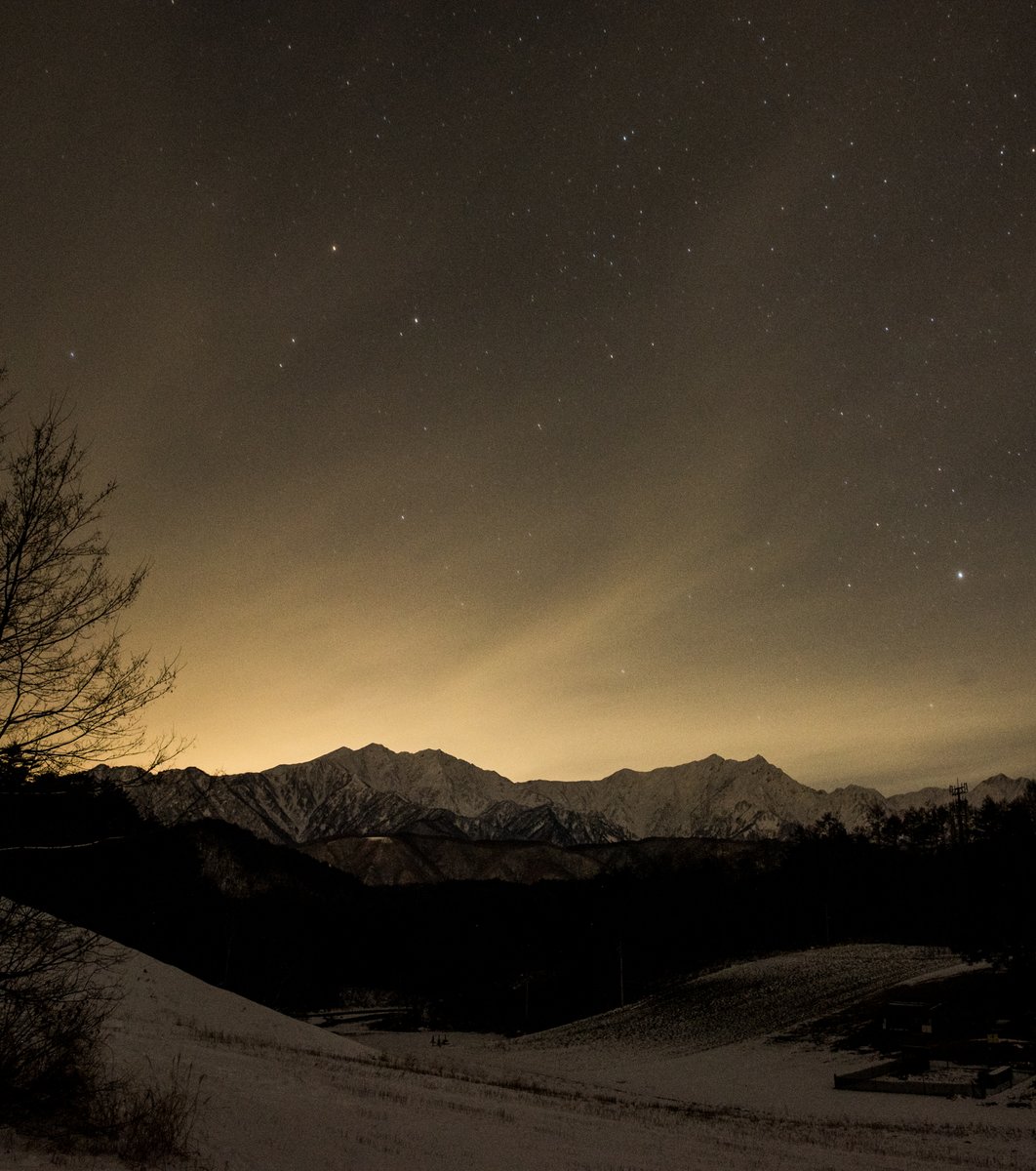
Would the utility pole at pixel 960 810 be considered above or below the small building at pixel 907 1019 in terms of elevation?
above

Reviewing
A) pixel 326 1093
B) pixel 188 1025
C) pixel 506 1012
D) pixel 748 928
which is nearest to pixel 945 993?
pixel 188 1025

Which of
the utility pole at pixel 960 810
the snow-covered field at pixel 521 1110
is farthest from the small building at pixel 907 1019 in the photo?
the utility pole at pixel 960 810

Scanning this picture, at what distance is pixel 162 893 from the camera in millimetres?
89125

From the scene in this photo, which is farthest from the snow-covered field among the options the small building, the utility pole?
the utility pole

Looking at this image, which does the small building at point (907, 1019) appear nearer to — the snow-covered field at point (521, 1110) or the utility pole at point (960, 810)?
the snow-covered field at point (521, 1110)

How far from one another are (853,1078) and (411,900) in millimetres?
170552

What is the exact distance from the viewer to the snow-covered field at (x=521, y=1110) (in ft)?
43.2

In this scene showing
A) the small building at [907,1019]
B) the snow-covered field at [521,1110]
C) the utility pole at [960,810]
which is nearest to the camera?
the snow-covered field at [521,1110]

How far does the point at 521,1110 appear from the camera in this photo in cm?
2133

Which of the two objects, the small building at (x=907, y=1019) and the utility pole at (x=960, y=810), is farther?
the utility pole at (x=960, y=810)

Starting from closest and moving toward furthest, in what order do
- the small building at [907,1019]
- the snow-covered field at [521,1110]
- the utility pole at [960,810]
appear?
1. the snow-covered field at [521,1110]
2. the small building at [907,1019]
3. the utility pole at [960,810]

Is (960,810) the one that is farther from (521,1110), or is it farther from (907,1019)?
(521,1110)

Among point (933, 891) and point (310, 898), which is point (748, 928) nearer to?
point (933, 891)

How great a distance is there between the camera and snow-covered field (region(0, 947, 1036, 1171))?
519 inches
